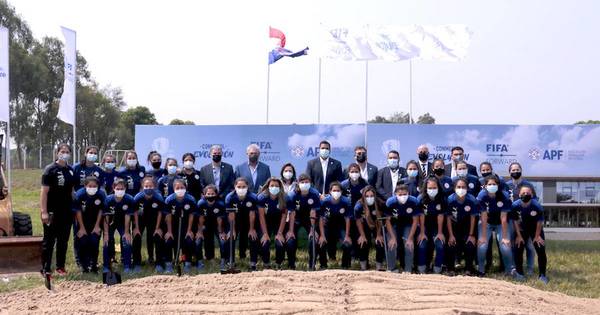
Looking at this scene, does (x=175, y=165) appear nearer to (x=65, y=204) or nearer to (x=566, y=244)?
(x=65, y=204)

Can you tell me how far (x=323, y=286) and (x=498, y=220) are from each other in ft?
12.0

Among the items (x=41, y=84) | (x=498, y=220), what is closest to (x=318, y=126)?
(x=498, y=220)

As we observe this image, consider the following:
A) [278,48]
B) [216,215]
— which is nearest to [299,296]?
[216,215]

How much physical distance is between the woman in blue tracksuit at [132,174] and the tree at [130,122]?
33917 mm

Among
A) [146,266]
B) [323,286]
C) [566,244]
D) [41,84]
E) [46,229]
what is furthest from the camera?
[41,84]

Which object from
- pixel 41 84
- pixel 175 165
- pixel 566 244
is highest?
pixel 41 84

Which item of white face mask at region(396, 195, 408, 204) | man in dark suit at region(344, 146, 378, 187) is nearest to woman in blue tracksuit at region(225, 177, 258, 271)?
man in dark suit at region(344, 146, 378, 187)

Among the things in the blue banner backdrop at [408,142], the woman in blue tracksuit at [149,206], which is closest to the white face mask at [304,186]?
the woman in blue tracksuit at [149,206]

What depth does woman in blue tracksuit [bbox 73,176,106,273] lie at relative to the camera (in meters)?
9.63

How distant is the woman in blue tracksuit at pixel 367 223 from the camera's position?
9781 millimetres

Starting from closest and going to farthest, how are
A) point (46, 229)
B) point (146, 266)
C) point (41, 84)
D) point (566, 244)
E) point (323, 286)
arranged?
point (323, 286) < point (46, 229) < point (146, 266) < point (566, 244) < point (41, 84)

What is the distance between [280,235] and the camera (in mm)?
9891

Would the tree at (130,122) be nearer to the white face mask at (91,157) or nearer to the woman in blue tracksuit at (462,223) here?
the white face mask at (91,157)

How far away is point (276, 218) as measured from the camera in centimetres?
1015
